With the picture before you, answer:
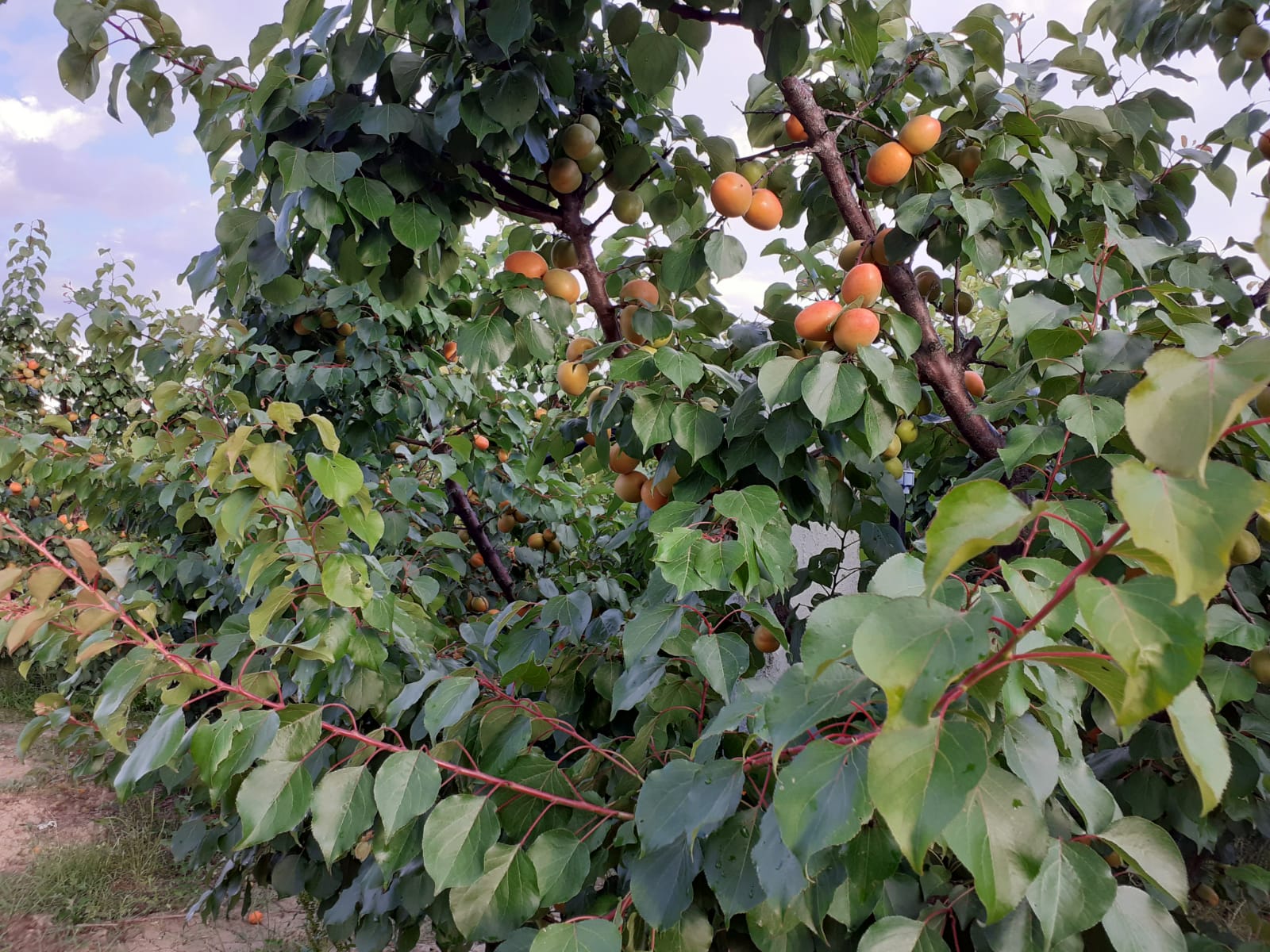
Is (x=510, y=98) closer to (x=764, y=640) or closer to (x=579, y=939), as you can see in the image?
(x=764, y=640)

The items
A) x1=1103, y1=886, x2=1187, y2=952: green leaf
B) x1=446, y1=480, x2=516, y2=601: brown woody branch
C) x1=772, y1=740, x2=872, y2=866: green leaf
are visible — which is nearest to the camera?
x1=772, y1=740, x2=872, y2=866: green leaf

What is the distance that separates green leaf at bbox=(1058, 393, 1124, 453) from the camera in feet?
2.55

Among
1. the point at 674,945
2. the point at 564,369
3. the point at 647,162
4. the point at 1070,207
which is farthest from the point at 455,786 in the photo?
the point at 1070,207

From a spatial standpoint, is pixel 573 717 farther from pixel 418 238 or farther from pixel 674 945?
pixel 418 238

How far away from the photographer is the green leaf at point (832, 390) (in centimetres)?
83

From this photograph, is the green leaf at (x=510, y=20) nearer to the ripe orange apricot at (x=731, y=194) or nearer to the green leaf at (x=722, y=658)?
the ripe orange apricot at (x=731, y=194)

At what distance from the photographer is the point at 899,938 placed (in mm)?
588

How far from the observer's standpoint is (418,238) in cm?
→ 104

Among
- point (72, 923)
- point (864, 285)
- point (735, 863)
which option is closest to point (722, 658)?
point (735, 863)

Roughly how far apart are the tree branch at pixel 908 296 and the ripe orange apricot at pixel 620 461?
17.6 inches

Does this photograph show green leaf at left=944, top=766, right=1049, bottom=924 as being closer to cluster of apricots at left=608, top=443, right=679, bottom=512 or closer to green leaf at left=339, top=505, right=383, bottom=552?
cluster of apricots at left=608, top=443, right=679, bottom=512

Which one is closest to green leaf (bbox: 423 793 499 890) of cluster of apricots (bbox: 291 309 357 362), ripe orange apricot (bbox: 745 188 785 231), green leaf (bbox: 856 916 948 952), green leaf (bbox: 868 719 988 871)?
green leaf (bbox: 856 916 948 952)

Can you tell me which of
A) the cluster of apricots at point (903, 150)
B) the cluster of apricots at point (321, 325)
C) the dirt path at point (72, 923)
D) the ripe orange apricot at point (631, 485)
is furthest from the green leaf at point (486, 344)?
the dirt path at point (72, 923)

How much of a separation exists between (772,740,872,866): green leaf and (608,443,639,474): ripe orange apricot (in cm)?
69
